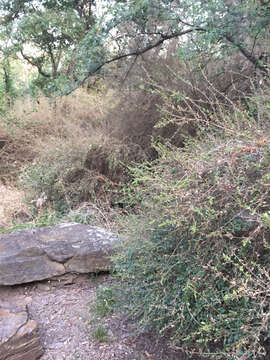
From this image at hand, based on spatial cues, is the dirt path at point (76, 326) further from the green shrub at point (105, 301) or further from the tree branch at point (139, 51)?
the tree branch at point (139, 51)

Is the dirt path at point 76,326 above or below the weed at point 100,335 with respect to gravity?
below

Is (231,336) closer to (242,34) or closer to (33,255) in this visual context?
(33,255)

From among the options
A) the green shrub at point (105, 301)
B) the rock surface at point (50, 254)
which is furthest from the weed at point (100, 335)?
the rock surface at point (50, 254)

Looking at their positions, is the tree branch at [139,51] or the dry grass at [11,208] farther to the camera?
the dry grass at [11,208]

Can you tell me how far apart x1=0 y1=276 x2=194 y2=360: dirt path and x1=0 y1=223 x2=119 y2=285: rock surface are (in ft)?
0.45

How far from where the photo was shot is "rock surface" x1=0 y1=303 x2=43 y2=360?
6.97 feet

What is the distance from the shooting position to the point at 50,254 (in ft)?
10.2

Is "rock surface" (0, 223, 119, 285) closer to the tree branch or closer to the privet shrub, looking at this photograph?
the privet shrub

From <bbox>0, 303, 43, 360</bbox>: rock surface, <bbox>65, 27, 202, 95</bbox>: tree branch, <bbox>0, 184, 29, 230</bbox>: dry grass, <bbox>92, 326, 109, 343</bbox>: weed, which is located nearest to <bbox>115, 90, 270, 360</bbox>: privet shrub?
<bbox>92, 326, 109, 343</bbox>: weed

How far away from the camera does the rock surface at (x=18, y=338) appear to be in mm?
2123

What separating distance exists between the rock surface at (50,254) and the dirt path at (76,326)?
0.14 metres

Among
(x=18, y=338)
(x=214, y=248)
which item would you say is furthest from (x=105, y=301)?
(x=214, y=248)

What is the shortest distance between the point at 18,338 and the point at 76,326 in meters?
0.51

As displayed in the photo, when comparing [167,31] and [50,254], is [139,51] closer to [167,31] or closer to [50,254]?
[167,31]
